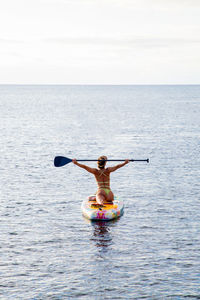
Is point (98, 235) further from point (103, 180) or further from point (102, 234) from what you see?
point (103, 180)

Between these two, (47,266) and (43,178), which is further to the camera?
(43,178)

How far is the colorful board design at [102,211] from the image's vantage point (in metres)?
24.9

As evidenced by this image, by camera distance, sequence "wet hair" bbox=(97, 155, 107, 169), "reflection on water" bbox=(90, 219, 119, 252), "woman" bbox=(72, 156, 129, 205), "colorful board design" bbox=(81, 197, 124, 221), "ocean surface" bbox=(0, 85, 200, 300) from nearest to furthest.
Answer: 1. "ocean surface" bbox=(0, 85, 200, 300)
2. "reflection on water" bbox=(90, 219, 119, 252)
3. "colorful board design" bbox=(81, 197, 124, 221)
4. "wet hair" bbox=(97, 155, 107, 169)
5. "woman" bbox=(72, 156, 129, 205)

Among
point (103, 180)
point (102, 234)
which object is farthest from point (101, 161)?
point (102, 234)

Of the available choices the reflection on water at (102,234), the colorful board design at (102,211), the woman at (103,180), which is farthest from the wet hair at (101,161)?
the reflection on water at (102,234)

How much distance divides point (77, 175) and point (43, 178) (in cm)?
290

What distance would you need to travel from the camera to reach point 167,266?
64.3 feet

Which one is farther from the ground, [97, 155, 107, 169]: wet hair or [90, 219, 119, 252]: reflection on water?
[97, 155, 107, 169]: wet hair

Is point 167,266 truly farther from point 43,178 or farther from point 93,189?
point 43,178

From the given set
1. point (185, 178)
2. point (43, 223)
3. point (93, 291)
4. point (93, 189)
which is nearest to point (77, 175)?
point (93, 189)

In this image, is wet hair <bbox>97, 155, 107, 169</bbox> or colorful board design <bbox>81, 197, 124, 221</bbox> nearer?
colorful board design <bbox>81, 197, 124, 221</bbox>

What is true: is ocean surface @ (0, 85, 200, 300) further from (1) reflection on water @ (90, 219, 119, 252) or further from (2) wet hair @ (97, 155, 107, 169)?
(2) wet hair @ (97, 155, 107, 169)

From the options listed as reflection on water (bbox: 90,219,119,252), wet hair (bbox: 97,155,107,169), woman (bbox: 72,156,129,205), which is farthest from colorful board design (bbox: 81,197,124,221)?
wet hair (bbox: 97,155,107,169)

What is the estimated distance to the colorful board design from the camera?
24891 millimetres
